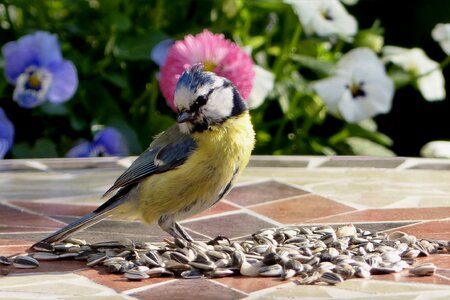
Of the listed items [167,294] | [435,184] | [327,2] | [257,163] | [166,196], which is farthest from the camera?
[327,2]

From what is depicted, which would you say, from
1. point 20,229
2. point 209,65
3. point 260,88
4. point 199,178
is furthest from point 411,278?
point 260,88

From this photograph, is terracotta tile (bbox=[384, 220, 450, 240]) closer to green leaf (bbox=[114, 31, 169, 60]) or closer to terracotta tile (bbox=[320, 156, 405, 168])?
terracotta tile (bbox=[320, 156, 405, 168])

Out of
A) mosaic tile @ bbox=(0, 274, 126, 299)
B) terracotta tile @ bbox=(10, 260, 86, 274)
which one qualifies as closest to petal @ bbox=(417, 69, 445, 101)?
terracotta tile @ bbox=(10, 260, 86, 274)

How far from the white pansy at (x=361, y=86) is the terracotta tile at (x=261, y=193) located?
1022 millimetres

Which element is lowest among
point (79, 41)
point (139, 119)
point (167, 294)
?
point (167, 294)

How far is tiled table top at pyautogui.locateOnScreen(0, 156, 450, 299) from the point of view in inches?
79.8

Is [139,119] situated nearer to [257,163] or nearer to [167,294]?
[257,163]

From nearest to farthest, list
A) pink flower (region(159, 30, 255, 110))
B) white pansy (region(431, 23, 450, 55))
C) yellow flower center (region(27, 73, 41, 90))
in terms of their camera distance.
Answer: pink flower (region(159, 30, 255, 110)) < yellow flower center (region(27, 73, 41, 90)) < white pansy (region(431, 23, 450, 55))

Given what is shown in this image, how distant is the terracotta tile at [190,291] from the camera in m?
1.98

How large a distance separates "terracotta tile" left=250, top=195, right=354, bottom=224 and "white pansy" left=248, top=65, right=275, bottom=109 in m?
0.98

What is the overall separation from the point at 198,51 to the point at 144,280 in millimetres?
1451

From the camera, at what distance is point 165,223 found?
246 cm

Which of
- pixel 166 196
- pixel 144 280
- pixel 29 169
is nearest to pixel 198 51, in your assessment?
pixel 29 169

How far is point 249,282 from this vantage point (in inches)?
82.6
